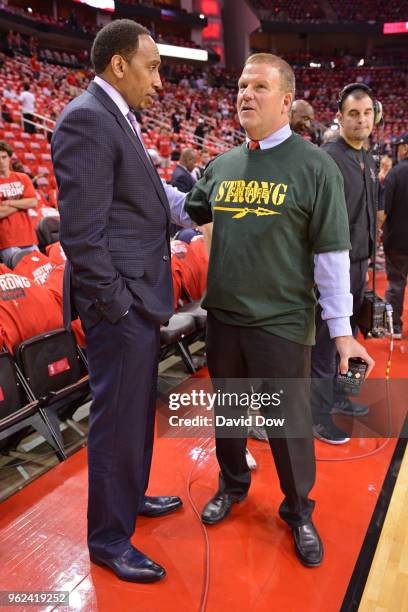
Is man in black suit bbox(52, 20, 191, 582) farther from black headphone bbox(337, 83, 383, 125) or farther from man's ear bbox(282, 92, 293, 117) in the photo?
black headphone bbox(337, 83, 383, 125)

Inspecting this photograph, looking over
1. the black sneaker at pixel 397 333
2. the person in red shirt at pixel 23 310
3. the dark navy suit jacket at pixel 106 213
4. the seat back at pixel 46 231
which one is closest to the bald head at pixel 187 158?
the seat back at pixel 46 231

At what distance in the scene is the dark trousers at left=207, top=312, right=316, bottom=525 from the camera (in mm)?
1736

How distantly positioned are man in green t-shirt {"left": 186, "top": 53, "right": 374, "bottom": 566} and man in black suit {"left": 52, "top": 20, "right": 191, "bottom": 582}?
0.24m

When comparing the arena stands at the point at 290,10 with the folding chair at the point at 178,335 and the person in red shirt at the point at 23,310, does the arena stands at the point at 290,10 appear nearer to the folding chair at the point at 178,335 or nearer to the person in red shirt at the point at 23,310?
the folding chair at the point at 178,335

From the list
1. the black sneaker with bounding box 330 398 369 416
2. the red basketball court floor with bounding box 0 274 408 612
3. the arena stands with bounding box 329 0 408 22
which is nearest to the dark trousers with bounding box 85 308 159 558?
the red basketball court floor with bounding box 0 274 408 612

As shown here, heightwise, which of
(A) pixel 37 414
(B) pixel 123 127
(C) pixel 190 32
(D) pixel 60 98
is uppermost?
(C) pixel 190 32

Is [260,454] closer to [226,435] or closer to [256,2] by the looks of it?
[226,435]

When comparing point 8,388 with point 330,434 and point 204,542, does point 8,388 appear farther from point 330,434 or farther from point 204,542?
point 330,434

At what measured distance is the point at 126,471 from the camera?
5.48ft

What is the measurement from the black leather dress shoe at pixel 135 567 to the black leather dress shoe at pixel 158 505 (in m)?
0.30

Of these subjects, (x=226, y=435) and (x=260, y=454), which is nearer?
(x=226, y=435)

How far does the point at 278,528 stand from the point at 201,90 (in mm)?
24980

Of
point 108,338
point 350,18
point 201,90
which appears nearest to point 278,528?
point 108,338

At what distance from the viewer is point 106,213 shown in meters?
1.42
